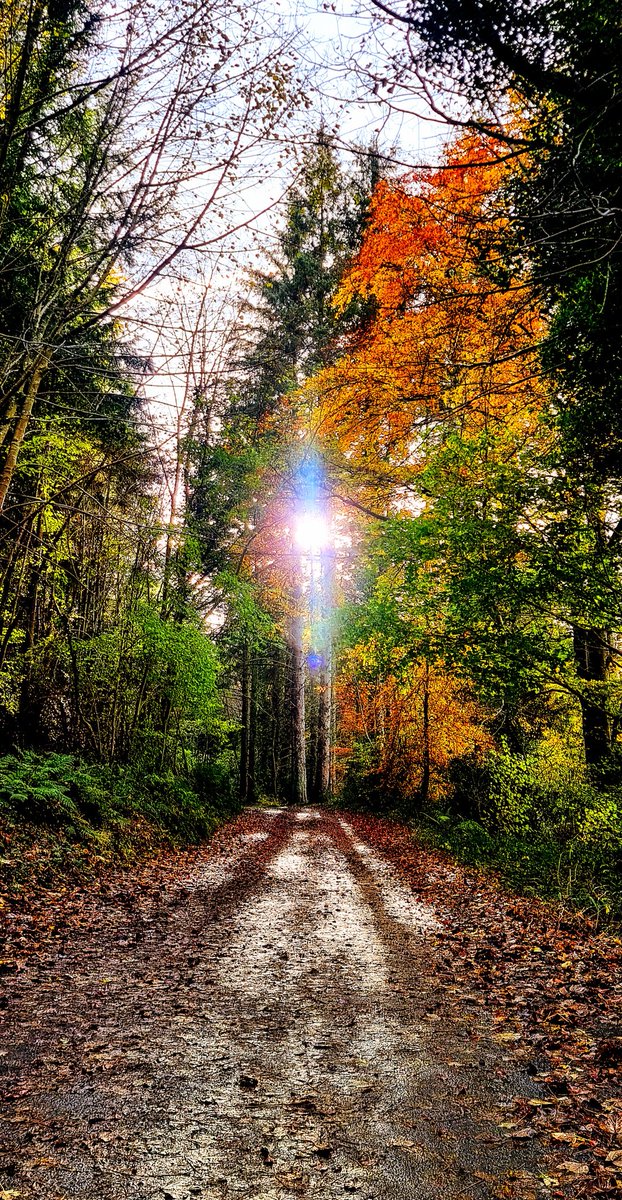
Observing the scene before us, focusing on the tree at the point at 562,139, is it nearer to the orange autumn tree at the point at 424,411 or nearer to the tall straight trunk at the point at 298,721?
the orange autumn tree at the point at 424,411

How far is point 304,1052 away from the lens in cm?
376

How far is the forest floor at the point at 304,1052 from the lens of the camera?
2.64m

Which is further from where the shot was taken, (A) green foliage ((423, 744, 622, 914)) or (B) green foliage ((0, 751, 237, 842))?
(B) green foliage ((0, 751, 237, 842))

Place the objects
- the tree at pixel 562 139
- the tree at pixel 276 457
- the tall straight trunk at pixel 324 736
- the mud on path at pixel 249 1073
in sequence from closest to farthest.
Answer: the mud on path at pixel 249 1073
the tree at pixel 562 139
the tree at pixel 276 457
the tall straight trunk at pixel 324 736

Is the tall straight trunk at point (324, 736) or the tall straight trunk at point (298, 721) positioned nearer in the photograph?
the tall straight trunk at point (298, 721)

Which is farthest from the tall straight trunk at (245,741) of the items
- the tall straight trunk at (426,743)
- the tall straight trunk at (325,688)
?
the tall straight trunk at (426,743)

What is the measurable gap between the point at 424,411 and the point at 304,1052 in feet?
24.2

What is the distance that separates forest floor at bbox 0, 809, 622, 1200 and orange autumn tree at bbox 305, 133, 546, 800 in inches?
170

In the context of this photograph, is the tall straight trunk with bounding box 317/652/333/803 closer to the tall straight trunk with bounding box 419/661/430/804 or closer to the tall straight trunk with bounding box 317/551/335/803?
the tall straight trunk with bounding box 317/551/335/803

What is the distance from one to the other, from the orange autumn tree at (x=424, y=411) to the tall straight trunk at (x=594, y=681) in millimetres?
1642

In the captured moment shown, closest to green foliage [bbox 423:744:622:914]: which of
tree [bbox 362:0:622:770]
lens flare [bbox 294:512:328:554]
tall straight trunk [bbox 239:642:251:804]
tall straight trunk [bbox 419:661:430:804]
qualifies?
tall straight trunk [bbox 419:661:430:804]

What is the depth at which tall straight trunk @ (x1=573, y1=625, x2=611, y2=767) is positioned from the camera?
7596 mm

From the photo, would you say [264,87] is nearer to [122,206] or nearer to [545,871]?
[122,206]

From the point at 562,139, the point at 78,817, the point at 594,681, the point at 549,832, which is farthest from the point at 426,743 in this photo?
the point at 562,139
